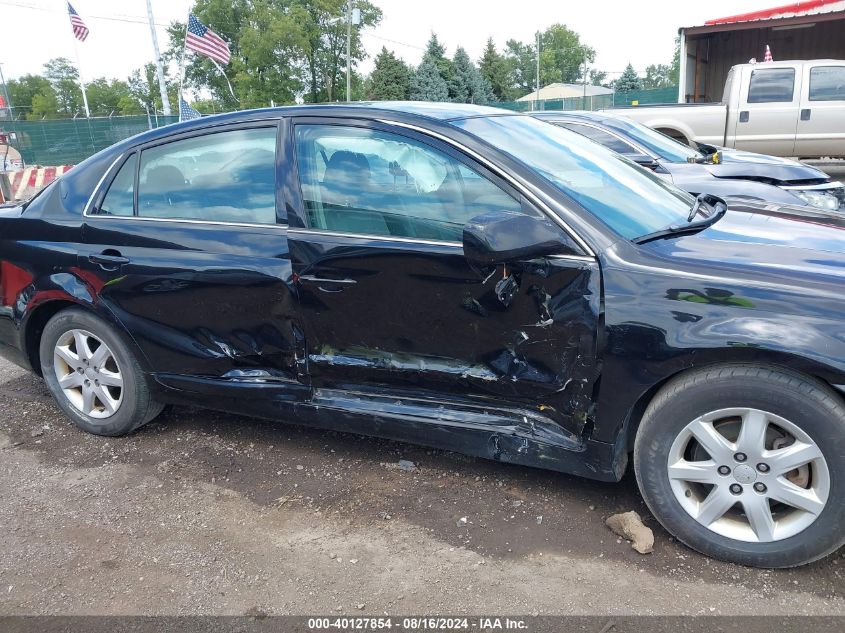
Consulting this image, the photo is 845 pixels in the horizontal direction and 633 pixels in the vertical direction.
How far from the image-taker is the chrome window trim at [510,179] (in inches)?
99.4

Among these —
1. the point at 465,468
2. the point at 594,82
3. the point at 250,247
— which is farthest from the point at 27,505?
the point at 594,82

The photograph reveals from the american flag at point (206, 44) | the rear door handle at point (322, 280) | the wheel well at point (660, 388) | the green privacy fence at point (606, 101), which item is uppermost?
the american flag at point (206, 44)

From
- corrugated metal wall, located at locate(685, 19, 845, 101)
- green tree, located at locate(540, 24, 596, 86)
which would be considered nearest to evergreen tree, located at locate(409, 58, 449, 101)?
corrugated metal wall, located at locate(685, 19, 845, 101)

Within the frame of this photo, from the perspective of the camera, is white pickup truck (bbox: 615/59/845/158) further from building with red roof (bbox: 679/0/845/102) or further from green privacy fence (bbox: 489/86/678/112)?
green privacy fence (bbox: 489/86/678/112)

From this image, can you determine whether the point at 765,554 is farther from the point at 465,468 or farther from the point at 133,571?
the point at 133,571

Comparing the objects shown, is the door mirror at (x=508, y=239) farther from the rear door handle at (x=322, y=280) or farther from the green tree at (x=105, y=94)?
the green tree at (x=105, y=94)

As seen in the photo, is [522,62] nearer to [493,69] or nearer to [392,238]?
[493,69]

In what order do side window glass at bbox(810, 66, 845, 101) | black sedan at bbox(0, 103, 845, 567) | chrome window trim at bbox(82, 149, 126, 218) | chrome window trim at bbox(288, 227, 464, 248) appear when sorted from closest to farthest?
black sedan at bbox(0, 103, 845, 567)
chrome window trim at bbox(288, 227, 464, 248)
chrome window trim at bbox(82, 149, 126, 218)
side window glass at bbox(810, 66, 845, 101)

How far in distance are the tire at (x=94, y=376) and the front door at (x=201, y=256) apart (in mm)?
197

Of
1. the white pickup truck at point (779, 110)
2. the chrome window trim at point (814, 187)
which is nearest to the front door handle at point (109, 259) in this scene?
the chrome window trim at point (814, 187)

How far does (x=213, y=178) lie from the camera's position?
3273mm

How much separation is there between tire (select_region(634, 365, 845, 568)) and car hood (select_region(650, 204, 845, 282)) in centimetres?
37

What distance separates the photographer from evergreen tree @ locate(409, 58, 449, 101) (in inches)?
1623

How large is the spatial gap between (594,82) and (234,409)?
12352cm
